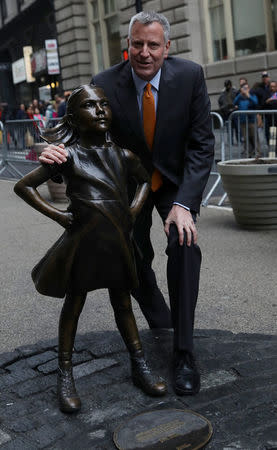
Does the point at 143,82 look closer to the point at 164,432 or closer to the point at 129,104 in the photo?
the point at 129,104

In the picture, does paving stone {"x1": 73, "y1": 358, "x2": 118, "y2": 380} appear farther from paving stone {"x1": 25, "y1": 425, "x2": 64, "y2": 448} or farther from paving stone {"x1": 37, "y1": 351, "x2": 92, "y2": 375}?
paving stone {"x1": 25, "y1": 425, "x2": 64, "y2": 448}

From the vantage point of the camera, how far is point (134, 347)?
3455mm

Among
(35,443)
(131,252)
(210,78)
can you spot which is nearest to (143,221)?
(131,252)

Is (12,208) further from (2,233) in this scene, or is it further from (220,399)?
(220,399)

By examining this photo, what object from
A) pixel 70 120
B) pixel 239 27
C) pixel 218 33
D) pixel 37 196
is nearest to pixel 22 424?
pixel 37 196

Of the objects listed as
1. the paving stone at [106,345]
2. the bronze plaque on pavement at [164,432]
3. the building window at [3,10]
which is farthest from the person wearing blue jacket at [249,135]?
the building window at [3,10]

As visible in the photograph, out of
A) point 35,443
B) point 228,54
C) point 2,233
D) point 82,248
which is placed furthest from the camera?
point 228,54

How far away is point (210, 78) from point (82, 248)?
16634 mm

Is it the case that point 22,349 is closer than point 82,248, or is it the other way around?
point 82,248

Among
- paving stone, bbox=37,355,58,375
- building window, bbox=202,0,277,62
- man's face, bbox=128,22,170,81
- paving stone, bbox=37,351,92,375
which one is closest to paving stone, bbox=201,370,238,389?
paving stone, bbox=37,351,92,375

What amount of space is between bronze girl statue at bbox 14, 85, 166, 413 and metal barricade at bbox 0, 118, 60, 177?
9.21 metres

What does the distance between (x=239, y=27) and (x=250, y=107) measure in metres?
5.03

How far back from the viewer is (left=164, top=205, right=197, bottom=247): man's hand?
11.3ft

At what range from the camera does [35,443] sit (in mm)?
2973
